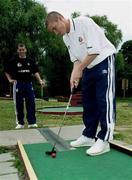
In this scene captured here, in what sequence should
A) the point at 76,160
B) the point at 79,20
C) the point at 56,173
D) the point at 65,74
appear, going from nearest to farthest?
the point at 56,173 < the point at 76,160 < the point at 79,20 < the point at 65,74

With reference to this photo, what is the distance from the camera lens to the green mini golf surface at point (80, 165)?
402cm

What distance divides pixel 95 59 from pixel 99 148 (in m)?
1.06

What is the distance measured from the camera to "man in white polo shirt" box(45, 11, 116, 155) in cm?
500

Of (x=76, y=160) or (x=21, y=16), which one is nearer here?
(x=76, y=160)

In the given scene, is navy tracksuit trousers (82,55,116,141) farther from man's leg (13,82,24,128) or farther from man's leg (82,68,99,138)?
man's leg (13,82,24,128)

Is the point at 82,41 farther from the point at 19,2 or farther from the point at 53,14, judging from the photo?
the point at 19,2

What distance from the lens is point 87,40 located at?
497 cm

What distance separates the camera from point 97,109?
5.50 meters

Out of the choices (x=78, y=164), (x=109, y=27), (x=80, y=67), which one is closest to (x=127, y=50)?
(x=109, y=27)

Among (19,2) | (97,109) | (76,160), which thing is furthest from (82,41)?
(19,2)

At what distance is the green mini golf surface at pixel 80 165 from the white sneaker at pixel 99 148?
0.22 feet

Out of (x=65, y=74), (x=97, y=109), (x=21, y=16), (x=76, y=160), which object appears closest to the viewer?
(x=76, y=160)

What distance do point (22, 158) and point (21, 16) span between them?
41.3 meters

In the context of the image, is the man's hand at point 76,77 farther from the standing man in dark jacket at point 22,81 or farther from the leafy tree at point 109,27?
the leafy tree at point 109,27
